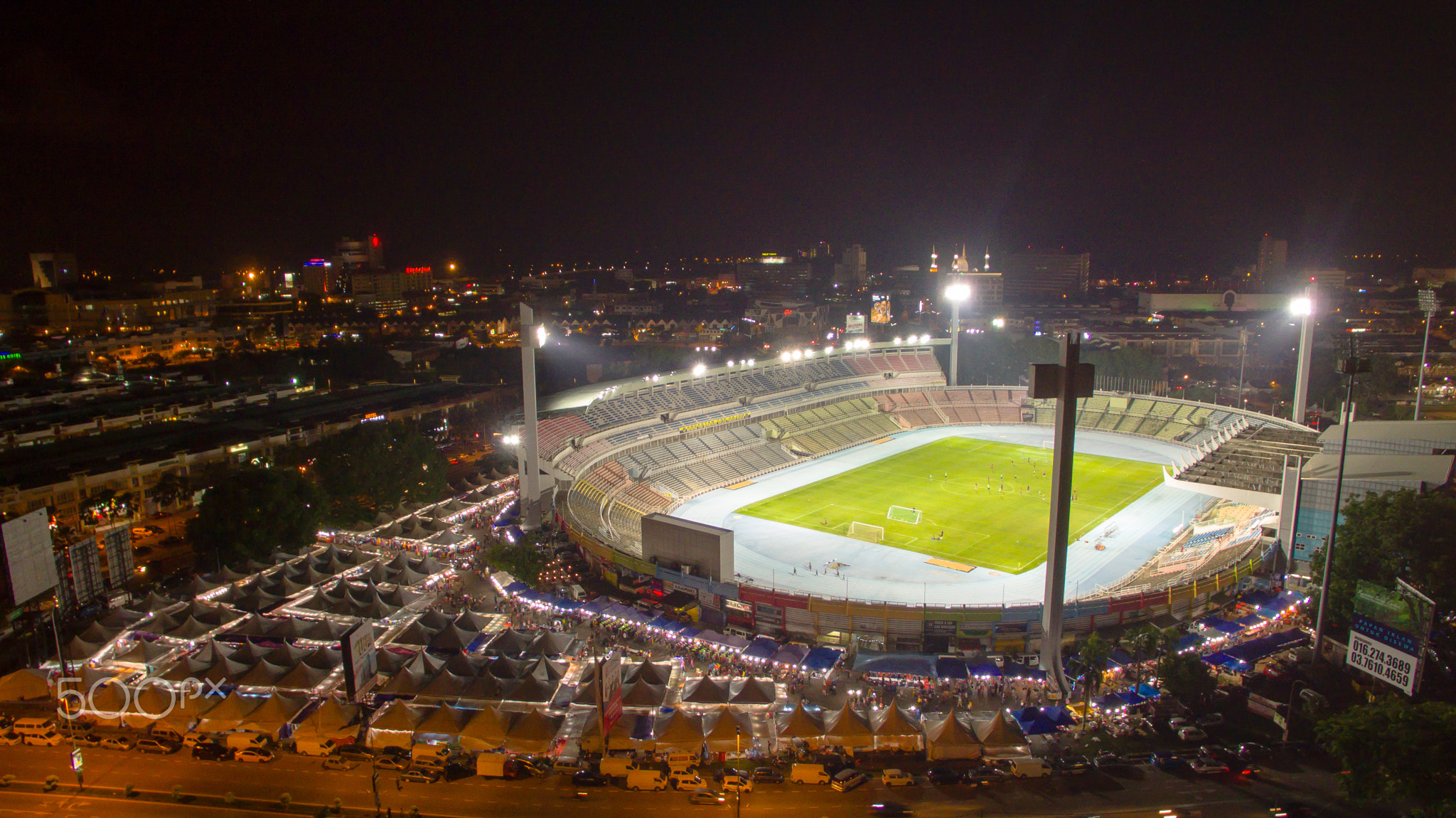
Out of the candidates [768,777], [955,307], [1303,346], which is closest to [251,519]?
[768,777]

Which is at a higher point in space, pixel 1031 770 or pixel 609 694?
pixel 609 694

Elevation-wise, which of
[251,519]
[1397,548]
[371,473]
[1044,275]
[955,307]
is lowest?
[251,519]

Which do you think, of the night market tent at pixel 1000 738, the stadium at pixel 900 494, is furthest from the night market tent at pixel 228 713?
the night market tent at pixel 1000 738

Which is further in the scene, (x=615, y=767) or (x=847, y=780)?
(x=615, y=767)

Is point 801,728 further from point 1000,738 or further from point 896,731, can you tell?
point 1000,738

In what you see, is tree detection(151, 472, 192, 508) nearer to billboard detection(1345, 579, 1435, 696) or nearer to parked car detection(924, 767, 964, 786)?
parked car detection(924, 767, 964, 786)

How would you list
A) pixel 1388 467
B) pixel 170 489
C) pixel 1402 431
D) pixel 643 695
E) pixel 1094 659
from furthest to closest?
pixel 170 489 → pixel 1402 431 → pixel 1388 467 → pixel 1094 659 → pixel 643 695

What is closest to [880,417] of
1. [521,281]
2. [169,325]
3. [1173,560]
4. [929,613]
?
[1173,560]
